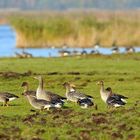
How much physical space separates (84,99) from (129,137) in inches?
165

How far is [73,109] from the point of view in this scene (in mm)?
20141

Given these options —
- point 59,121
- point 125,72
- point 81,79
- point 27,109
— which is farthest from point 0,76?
point 59,121

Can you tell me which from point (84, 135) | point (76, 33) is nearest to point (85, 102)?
point (84, 135)

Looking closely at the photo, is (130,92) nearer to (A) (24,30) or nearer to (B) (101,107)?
(B) (101,107)

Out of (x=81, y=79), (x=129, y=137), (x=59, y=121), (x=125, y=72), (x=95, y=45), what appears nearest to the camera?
(x=129, y=137)

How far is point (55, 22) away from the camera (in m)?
58.8

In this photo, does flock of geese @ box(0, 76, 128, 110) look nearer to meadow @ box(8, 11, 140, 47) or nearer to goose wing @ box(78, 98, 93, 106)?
goose wing @ box(78, 98, 93, 106)

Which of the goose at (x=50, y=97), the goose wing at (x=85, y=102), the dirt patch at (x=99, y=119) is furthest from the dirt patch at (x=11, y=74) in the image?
the dirt patch at (x=99, y=119)

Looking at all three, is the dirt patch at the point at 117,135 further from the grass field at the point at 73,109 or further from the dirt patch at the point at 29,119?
the dirt patch at the point at 29,119

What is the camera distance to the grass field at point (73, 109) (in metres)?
16.6

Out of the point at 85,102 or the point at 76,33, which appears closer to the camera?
the point at 85,102

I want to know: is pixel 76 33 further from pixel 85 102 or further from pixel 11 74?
pixel 85 102

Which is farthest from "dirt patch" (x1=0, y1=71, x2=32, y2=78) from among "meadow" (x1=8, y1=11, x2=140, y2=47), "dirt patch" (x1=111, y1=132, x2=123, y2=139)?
"meadow" (x1=8, y1=11, x2=140, y2=47)

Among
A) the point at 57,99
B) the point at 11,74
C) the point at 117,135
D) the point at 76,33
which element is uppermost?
the point at 76,33
